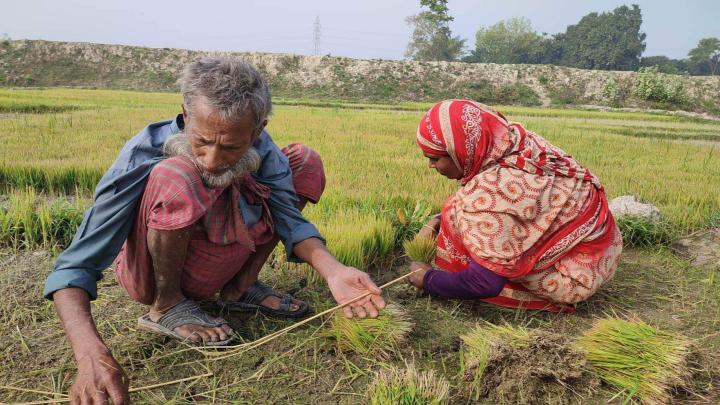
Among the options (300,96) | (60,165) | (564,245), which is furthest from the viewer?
(300,96)

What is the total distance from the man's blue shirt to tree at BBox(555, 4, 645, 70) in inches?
2466

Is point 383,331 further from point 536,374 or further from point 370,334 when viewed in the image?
point 536,374

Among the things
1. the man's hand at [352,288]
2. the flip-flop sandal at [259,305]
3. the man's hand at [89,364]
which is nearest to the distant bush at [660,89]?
the flip-flop sandal at [259,305]

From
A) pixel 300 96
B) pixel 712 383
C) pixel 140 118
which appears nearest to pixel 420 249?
pixel 712 383

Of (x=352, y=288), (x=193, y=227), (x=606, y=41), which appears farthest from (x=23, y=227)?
(x=606, y=41)

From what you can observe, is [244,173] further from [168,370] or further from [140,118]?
[140,118]

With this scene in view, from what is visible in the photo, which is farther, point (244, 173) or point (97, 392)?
point (244, 173)

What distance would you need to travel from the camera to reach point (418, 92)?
1098 inches

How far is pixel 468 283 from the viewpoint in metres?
2.10

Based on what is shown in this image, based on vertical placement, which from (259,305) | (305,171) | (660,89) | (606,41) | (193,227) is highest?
(606,41)

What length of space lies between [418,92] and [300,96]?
6.42 metres

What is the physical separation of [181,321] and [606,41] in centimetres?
6515

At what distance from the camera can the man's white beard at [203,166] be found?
169cm

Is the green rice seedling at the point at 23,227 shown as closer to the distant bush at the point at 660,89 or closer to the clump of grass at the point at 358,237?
the clump of grass at the point at 358,237
